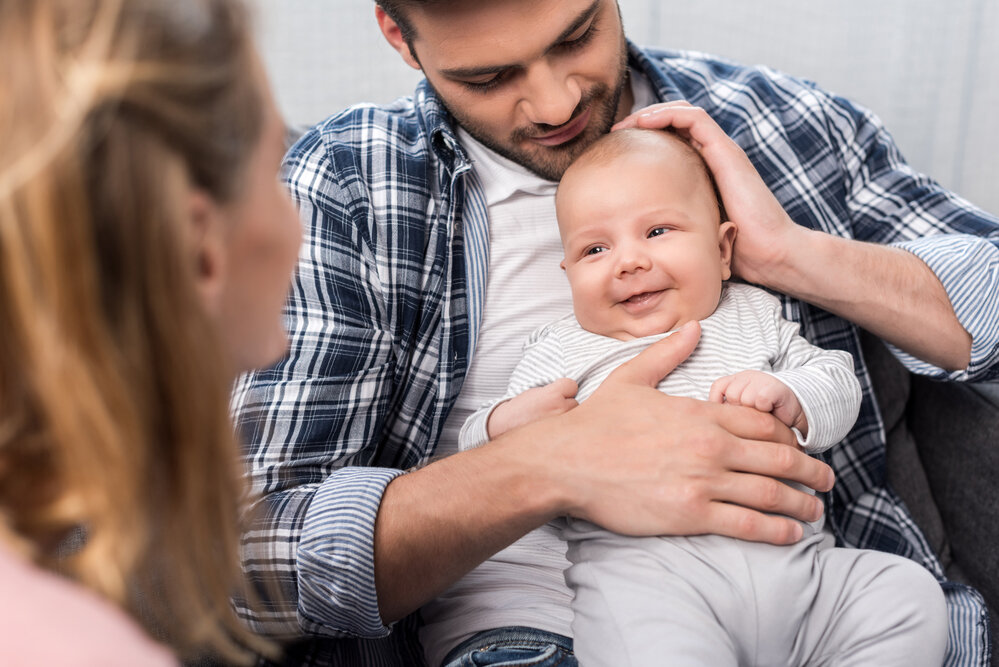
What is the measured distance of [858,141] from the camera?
1497mm

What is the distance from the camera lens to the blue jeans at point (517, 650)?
102cm

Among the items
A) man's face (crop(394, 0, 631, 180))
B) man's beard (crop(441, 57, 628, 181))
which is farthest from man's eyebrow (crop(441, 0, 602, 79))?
man's beard (crop(441, 57, 628, 181))

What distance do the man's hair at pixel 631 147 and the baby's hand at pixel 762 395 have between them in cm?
33

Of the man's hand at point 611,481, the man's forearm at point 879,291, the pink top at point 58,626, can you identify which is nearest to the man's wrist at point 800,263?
the man's forearm at point 879,291

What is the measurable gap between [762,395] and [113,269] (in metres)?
0.75

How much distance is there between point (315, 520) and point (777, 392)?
1.92 feet

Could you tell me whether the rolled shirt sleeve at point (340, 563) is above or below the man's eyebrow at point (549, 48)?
below

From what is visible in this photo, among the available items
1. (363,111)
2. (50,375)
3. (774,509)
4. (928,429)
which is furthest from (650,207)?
(50,375)

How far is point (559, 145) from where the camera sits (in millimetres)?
1330

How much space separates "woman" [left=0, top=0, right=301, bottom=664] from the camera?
508mm

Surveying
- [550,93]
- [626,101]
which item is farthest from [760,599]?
[626,101]

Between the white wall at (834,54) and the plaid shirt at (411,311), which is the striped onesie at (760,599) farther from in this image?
the white wall at (834,54)

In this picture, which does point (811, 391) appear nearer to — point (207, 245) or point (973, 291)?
point (973, 291)

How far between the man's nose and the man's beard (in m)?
0.04
